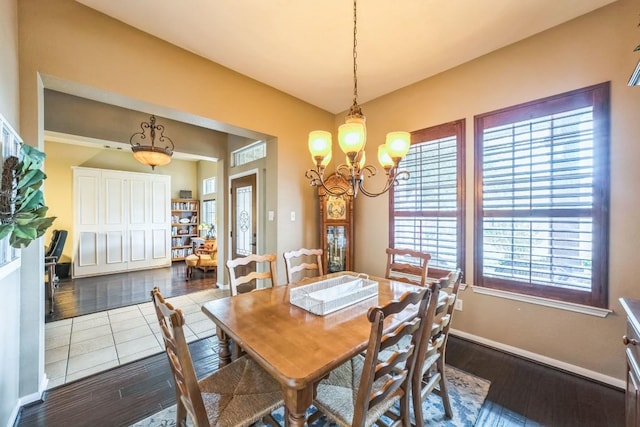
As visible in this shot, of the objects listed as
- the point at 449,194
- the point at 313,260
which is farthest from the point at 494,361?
the point at 313,260

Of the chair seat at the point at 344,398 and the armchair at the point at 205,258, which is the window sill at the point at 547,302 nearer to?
the chair seat at the point at 344,398

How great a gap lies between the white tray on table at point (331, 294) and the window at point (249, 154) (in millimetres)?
2478

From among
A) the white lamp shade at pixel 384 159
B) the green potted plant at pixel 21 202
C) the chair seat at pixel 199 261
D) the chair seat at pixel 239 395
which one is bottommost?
the chair seat at pixel 199 261

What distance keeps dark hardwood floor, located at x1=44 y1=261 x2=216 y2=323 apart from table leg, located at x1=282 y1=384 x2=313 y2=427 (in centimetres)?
400

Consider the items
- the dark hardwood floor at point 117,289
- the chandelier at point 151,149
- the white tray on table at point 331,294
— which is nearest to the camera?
the white tray on table at point 331,294

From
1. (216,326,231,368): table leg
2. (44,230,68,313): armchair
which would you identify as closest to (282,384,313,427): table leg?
(216,326,231,368): table leg

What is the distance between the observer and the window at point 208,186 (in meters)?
7.16

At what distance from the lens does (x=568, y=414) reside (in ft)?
5.69

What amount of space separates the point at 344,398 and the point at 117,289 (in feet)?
16.8

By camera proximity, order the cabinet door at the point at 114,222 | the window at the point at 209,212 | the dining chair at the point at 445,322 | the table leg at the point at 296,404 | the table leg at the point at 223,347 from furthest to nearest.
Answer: the window at the point at 209,212, the cabinet door at the point at 114,222, the table leg at the point at 223,347, the dining chair at the point at 445,322, the table leg at the point at 296,404

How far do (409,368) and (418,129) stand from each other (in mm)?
2646

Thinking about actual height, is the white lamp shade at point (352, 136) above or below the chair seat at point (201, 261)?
above

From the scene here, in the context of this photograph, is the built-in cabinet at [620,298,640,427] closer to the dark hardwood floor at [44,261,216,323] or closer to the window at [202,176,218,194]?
the dark hardwood floor at [44,261,216,323]

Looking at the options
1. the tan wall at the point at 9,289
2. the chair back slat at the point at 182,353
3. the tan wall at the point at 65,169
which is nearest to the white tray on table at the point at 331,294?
the chair back slat at the point at 182,353
